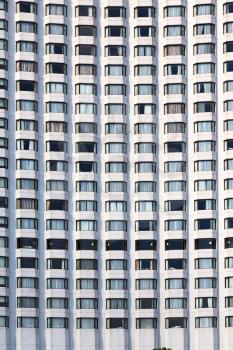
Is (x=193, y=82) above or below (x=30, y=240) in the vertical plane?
above

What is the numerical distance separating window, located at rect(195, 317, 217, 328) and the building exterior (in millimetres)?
128

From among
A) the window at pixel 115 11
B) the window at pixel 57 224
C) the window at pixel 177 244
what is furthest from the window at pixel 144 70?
the window at pixel 177 244

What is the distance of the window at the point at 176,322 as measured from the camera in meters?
140

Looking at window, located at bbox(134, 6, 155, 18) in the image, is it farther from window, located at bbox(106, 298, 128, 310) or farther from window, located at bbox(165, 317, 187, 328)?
window, located at bbox(165, 317, 187, 328)

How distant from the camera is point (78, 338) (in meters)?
140

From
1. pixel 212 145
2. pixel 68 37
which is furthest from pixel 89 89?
pixel 212 145

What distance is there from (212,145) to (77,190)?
18.5 metres

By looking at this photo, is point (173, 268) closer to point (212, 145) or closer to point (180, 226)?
point (180, 226)

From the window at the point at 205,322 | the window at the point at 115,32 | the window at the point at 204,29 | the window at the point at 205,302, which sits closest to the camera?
the window at the point at 205,322

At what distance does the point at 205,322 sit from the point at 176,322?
371 centimetres

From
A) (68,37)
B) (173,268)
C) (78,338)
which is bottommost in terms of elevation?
(78,338)

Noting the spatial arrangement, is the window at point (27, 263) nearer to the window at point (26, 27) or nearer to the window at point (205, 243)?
the window at point (205, 243)

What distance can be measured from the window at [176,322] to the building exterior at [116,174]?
0.13 metres

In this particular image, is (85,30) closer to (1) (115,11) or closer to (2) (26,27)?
(1) (115,11)
